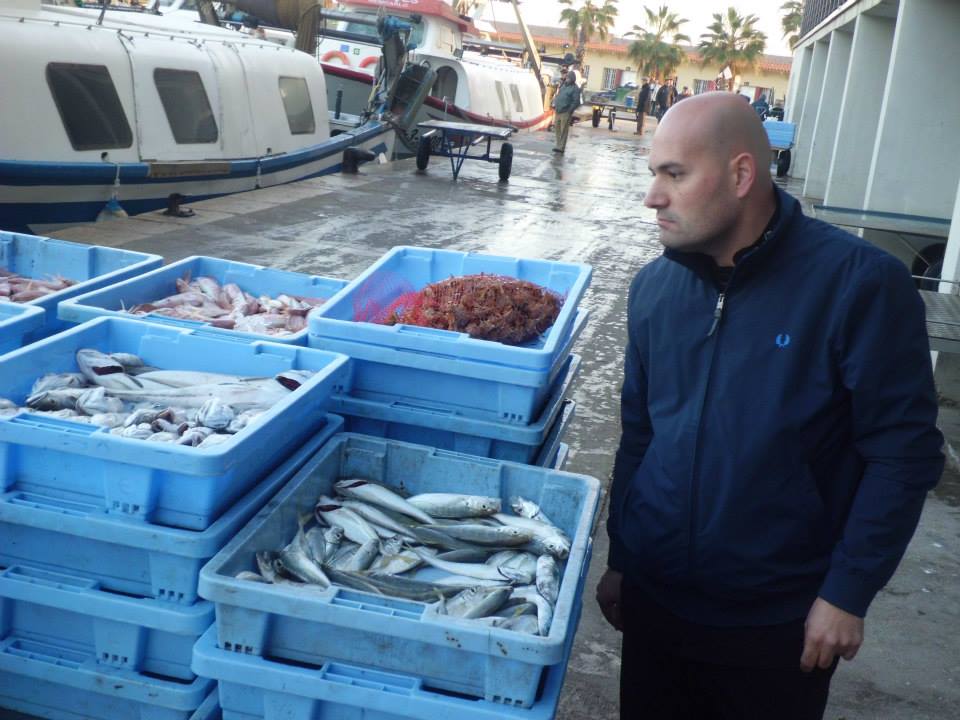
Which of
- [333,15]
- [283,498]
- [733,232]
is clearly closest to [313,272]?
[283,498]

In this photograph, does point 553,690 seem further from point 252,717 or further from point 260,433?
point 260,433

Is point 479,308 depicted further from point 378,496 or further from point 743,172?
point 743,172

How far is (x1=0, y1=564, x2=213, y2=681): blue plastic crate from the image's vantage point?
8.49 ft

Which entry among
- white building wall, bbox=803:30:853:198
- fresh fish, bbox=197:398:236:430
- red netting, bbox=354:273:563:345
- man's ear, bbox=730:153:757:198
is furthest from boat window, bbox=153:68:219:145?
white building wall, bbox=803:30:853:198

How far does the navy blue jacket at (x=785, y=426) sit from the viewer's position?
7.34ft

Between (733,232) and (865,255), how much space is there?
1.03 feet

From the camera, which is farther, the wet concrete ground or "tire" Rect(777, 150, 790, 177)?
"tire" Rect(777, 150, 790, 177)

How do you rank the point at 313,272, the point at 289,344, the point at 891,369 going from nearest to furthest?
the point at 891,369 → the point at 289,344 → the point at 313,272

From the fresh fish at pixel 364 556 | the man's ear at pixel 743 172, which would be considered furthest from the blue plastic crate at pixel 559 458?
the man's ear at pixel 743 172

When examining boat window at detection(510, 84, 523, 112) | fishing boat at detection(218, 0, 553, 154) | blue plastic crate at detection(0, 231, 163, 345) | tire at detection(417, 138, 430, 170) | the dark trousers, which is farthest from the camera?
boat window at detection(510, 84, 523, 112)

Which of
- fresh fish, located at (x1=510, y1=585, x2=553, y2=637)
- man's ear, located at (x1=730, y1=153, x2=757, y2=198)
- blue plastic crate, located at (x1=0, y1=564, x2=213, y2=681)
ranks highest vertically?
man's ear, located at (x1=730, y1=153, x2=757, y2=198)

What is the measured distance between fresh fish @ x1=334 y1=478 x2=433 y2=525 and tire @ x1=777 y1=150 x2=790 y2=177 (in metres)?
23.6

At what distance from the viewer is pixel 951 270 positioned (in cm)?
809

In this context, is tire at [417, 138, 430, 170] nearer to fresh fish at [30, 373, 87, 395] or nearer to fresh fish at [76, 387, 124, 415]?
fresh fish at [30, 373, 87, 395]
